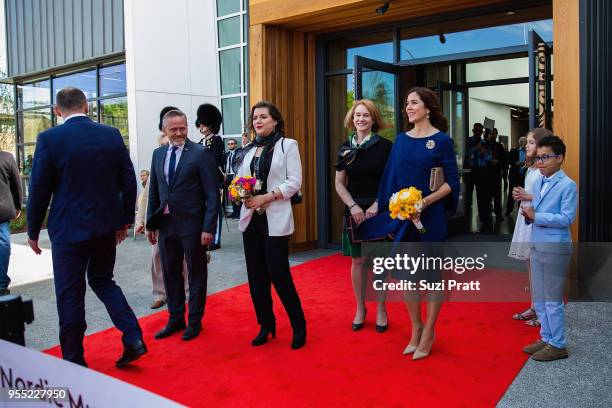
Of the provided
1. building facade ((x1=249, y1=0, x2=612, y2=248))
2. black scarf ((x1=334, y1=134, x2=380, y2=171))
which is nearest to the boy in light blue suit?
black scarf ((x1=334, y1=134, x2=380, y2=171))

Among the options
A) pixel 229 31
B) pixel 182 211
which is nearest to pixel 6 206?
pixel 182 211

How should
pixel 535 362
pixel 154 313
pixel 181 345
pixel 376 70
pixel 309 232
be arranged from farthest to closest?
pixel 309 232 → pixel 376 70 → pixel 154 313 → pixel 181 345 → pixel 535 362

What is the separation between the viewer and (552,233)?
10.8 ft

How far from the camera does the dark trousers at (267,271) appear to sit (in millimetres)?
3584

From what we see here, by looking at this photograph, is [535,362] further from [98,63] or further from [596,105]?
[98,63]

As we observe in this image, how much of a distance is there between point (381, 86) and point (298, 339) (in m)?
4.08

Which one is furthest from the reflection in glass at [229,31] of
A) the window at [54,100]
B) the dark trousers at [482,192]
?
the dark trousers at [482,192]

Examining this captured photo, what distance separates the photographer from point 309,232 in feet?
24.7

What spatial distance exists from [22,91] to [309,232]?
1249 centimetres

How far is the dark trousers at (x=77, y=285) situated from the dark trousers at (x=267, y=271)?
86 centimetres

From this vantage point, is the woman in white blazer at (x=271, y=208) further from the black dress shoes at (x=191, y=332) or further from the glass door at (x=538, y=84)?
the glass door at (x=538, y=84)

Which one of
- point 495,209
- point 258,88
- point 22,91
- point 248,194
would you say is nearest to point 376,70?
point 258,88

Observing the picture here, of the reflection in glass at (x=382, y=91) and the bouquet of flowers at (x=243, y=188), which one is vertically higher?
the reflection in glass at (x=382, y=91)

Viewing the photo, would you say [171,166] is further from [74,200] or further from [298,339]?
[298,339]
